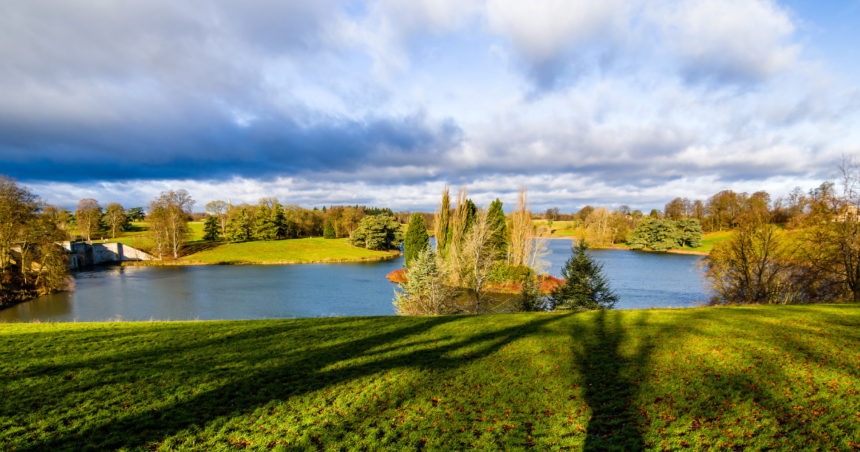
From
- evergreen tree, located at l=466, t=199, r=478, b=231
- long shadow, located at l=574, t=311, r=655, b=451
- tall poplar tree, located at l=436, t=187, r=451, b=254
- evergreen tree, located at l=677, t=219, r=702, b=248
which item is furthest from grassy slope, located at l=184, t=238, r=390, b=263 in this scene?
evergreen tree, located at l=677, t=219, r=702, b=248

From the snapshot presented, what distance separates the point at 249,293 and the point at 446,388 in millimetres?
33423

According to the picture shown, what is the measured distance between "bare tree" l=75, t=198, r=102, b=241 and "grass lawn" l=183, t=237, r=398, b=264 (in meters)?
23.0

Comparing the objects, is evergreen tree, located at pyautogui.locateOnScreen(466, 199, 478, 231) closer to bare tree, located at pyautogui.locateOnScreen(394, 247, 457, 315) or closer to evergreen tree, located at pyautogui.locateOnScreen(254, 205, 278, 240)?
bare tree, located at pyautogui.locateOnScreen(394, 247, 457, 315)

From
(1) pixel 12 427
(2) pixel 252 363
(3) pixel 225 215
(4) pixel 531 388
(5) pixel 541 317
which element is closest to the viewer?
(1) pixel 12 427

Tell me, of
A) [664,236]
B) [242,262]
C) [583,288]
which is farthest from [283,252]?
[664,236]

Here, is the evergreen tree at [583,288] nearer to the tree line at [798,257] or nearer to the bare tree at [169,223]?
the tree line at [798,257]

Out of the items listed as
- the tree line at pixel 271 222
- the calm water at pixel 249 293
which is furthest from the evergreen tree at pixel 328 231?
the calm water at pixel 249 293

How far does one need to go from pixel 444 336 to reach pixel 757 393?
6959 mm

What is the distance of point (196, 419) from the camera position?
5387mm

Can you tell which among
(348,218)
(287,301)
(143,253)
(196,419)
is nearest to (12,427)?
(196,419)

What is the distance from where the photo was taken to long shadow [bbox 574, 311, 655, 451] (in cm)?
475

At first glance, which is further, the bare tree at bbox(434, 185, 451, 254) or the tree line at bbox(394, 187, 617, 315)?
the bare tree at bbox(434, 185, 451, 254)

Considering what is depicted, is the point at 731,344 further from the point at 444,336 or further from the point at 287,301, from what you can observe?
the point at 287,301

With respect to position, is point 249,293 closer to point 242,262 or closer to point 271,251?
point 242,262
